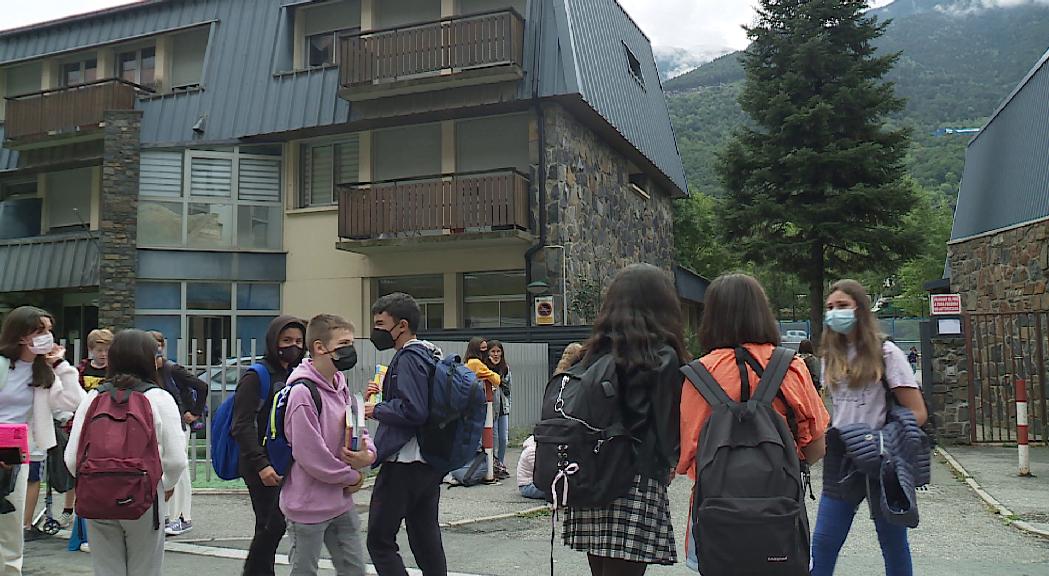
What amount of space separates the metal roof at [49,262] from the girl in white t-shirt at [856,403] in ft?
61.4

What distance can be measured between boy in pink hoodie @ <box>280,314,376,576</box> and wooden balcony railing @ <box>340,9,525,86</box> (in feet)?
42.3

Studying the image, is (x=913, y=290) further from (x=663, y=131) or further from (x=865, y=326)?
(x=865, y=326)

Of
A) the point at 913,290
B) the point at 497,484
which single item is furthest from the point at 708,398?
the point at 913,290

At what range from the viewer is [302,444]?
4609 mm

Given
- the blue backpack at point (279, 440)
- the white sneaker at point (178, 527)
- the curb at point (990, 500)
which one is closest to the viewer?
the blue backpack at point (279, 440)

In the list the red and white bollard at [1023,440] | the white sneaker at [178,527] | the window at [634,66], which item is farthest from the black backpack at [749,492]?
the window at [634,66]

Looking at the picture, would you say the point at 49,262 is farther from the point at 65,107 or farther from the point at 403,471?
the point at 403,471

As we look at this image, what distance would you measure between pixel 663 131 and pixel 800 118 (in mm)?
4365

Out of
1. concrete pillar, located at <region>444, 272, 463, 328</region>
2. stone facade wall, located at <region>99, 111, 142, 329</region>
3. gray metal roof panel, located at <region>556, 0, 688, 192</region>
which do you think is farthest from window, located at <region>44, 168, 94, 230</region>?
gray metal roof panel, located at <region>556, 0, 688, 192</region>

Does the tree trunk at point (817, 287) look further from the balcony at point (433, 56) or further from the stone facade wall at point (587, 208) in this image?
the balcony at point (433, 56)

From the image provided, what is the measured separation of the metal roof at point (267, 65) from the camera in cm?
1764

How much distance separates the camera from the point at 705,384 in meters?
3.57

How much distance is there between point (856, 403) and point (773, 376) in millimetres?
1627

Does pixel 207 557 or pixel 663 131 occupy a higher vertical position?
pixel 663 131
